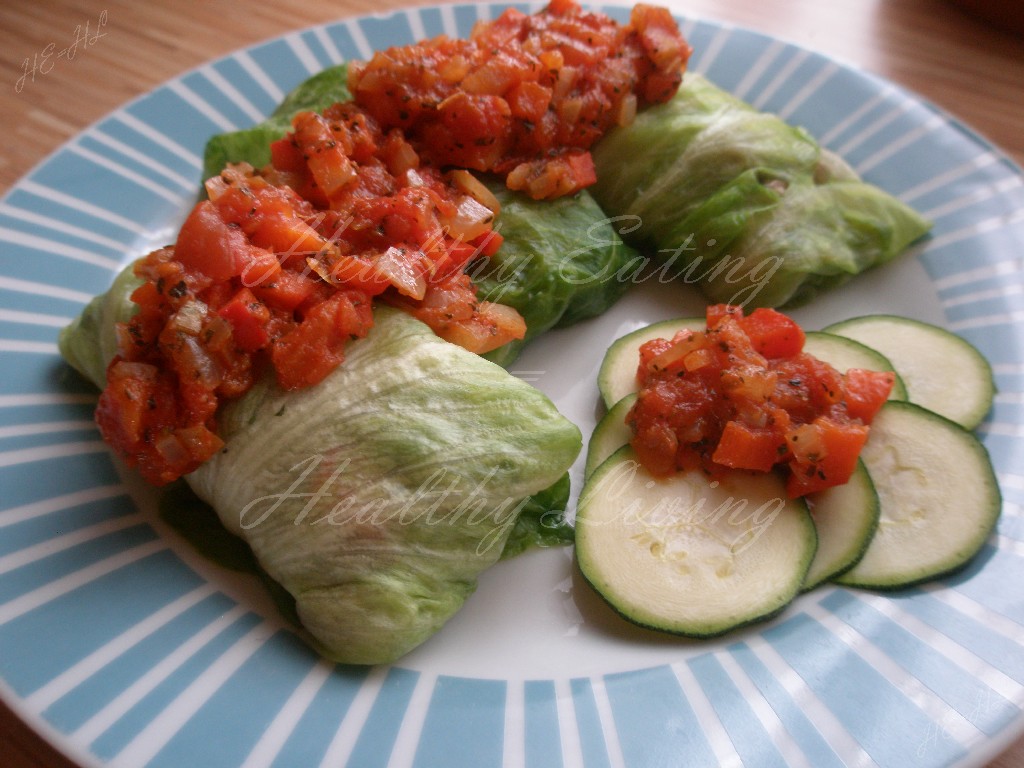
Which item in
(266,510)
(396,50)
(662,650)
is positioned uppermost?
(396,50)

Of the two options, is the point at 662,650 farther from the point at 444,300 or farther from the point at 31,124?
the point at 31,124

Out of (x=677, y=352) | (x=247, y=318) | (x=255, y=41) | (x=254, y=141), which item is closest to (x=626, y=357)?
(x=677, y=352)

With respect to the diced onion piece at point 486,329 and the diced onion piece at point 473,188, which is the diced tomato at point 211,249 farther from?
the diced onion piece at point 473,188

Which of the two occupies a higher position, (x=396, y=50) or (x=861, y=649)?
(x=396, y=50)

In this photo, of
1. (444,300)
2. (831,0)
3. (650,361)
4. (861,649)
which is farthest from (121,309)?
(831,0)

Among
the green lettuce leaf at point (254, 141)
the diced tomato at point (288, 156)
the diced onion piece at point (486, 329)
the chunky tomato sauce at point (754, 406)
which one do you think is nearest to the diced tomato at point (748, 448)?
the chunky tomato sauce at point (754, 406)
